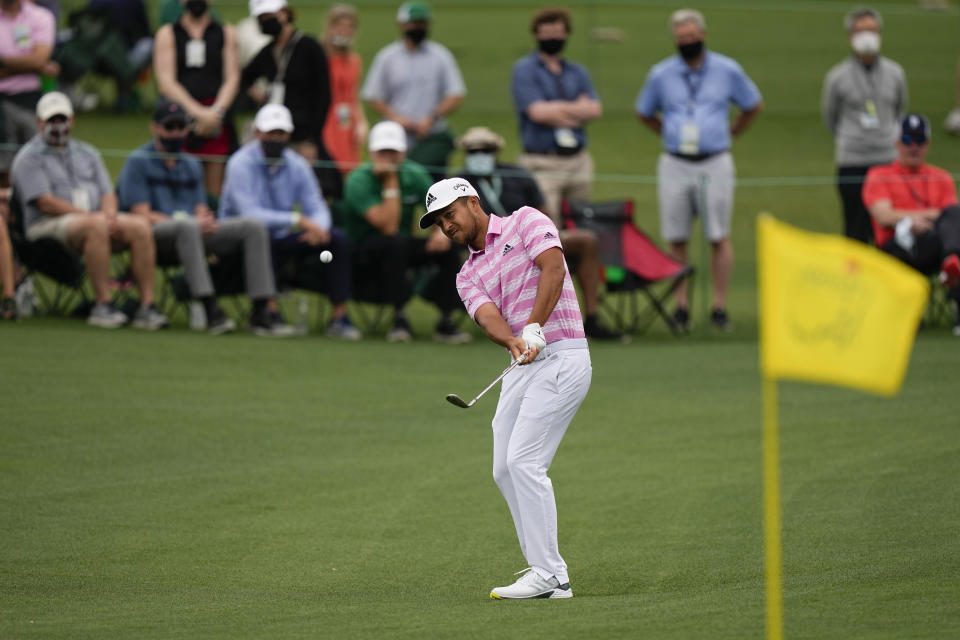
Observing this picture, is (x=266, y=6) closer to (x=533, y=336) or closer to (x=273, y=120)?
(x=273, y=120)

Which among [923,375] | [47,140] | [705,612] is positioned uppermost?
[47,140]

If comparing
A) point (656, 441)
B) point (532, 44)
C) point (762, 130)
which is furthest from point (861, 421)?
point (532, 44)

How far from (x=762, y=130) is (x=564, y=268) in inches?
708

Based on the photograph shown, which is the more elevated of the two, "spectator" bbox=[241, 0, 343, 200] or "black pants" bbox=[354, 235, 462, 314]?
"spectator" bbox=[241, 0, 343, 200]

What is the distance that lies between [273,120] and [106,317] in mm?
2287

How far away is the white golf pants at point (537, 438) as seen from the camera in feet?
24.6

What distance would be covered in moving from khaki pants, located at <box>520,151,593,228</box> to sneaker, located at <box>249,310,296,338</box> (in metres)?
2.84

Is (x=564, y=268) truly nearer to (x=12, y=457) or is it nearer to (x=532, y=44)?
(x=12, y=457)

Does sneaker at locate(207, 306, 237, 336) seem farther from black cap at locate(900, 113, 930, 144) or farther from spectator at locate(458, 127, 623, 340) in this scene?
black cap at locate(900, 113, 930, 144)

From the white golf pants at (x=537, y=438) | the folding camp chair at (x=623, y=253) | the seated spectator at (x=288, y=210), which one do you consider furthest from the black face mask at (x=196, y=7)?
the white golf pants at (x=537, y=438)

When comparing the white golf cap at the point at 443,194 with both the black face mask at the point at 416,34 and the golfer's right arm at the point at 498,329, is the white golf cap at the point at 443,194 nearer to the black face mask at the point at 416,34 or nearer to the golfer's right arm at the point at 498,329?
the golfer's right arm at the point at 498,329

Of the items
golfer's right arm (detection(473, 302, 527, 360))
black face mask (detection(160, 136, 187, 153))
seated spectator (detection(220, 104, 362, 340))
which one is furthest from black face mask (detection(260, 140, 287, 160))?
golfer's right arm (detection(473, 302, 527, 360))

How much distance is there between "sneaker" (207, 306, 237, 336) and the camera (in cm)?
1382

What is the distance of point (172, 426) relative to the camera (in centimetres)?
1113
